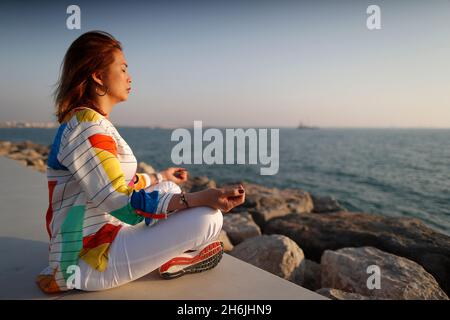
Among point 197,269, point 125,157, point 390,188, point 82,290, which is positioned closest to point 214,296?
point 197,269

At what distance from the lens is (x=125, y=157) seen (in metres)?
1.61

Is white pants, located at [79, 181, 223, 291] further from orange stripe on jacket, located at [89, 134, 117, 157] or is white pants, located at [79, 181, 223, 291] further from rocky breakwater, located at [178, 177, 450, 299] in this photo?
rocky breakwater, located at [178, 177, 450, 299]

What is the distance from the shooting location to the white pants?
5.24 ft

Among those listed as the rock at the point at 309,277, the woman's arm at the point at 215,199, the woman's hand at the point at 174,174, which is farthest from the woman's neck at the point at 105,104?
the rock at the point at 309,277

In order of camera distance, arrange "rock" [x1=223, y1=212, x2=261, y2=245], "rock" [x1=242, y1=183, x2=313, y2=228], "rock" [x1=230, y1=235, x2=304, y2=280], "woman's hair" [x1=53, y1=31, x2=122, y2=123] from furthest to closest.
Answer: "rock" [x1=242, y1=183, x2=313, y2=228]
"rock" [x1=223, y1=212, x2=261, y2=245]
"rock" [x1=230, y1=235, x2=304, y2=280]
"woman's hair" [x1=53, y1=31, x2=122, y2=123]

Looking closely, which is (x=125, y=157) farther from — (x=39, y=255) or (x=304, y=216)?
(x=304, y=216)

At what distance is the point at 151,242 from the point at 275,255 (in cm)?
142

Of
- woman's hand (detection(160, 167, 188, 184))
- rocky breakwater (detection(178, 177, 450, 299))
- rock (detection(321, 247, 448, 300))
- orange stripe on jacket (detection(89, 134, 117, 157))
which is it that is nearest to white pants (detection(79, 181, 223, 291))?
orange stripe on jacket (detection(89, 134, 117, 157))

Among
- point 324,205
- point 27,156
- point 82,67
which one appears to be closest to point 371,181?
point 324,205

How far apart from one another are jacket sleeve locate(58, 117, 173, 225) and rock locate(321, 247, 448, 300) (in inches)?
69.3

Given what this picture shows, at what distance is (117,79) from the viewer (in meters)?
1.59

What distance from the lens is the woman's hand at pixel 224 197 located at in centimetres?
151

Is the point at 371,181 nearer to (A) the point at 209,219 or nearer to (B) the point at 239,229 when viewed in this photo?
(B) the point at 239,229

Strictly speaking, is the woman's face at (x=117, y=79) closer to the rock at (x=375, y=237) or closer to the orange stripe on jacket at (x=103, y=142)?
the orange stripe on jacket at (x=103, y=142)
